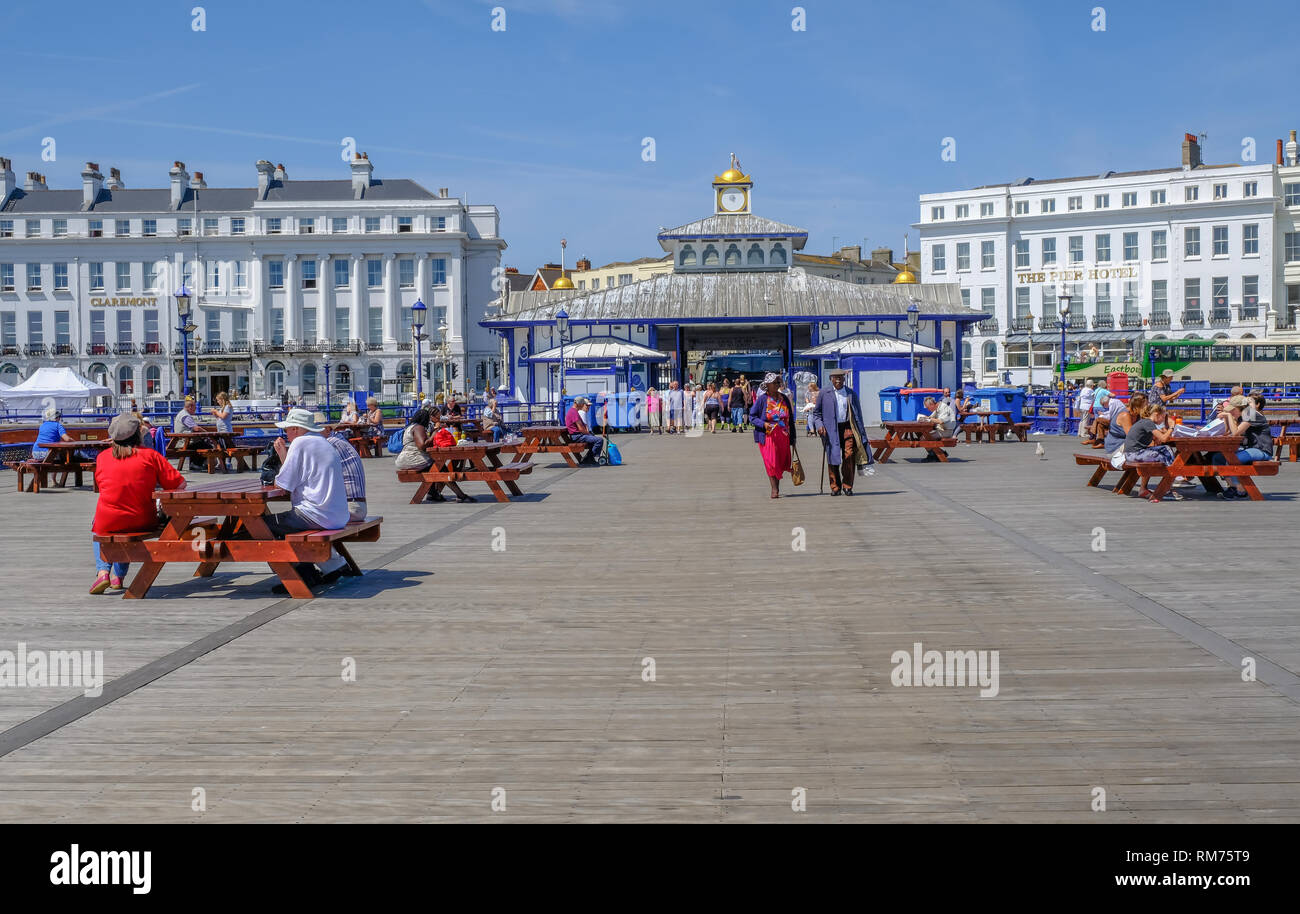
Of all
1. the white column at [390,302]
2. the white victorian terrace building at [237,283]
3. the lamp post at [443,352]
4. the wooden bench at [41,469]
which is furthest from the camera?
the white column at [390,302]

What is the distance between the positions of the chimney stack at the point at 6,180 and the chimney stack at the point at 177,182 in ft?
34.0

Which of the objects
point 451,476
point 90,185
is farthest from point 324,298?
point 451,476

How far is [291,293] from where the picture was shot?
277 feet

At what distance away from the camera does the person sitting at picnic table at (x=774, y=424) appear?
16.0 metres

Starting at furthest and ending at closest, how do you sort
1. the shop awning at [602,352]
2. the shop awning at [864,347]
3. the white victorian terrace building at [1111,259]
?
the white victorian terrace building at [1111,259] < the shop awning at [864,347] < the shop awning at [602,352]

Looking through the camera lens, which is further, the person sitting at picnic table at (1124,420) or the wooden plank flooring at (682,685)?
the person sitting at picnic table at (1124,420)

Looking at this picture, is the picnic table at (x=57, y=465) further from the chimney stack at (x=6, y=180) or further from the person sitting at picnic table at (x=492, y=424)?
the chimney stack at (x=6, y=180)

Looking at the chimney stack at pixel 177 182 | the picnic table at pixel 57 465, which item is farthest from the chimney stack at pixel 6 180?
the picnic table at pixel 57 465

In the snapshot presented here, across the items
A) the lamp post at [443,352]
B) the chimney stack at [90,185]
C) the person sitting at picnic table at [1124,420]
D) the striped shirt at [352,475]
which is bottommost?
the striped shirt at [352,475]

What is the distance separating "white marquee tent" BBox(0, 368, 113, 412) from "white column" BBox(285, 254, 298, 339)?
37.3 meters

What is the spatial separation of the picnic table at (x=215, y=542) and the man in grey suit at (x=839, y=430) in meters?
8.51

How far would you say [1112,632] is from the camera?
7.22 metres

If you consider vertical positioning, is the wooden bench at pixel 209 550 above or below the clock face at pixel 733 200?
below
